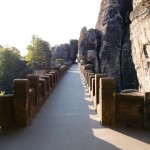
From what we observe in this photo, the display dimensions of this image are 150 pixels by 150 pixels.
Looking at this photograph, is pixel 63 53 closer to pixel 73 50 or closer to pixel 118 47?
pixel 73 50

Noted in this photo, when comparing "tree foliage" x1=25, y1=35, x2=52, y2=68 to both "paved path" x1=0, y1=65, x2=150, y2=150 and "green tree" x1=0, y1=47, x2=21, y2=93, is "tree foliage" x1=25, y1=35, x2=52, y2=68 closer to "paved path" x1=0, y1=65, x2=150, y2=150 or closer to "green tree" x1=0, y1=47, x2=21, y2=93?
"green tree" x1=0, y1=47, x2=21, y2=93

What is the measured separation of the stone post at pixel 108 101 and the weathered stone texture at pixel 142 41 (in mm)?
7060

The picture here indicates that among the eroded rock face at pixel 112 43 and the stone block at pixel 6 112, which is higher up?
the eroded rock face at pixel 112 43

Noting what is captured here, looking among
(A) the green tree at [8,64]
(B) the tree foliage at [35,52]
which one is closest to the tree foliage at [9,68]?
(A) the green tree at [8,64]

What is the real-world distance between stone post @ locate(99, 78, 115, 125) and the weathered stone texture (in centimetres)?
706

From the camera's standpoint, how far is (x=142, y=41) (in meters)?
16.3

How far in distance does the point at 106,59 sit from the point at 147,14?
2652 cm

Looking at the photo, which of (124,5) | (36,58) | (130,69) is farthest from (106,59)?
(36,58)

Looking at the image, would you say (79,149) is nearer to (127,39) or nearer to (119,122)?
(119,122)

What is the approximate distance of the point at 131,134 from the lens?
7848 millimetres

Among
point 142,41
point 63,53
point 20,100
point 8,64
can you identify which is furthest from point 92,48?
point 20,100

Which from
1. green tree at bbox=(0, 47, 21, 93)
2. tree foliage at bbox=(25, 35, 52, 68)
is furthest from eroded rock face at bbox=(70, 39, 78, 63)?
green tree at bbox=(0, 47, 21, 93)

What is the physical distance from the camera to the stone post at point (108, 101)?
8773mm

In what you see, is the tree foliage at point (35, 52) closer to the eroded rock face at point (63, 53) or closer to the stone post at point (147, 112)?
the eroded rock face at point (63, 53)
